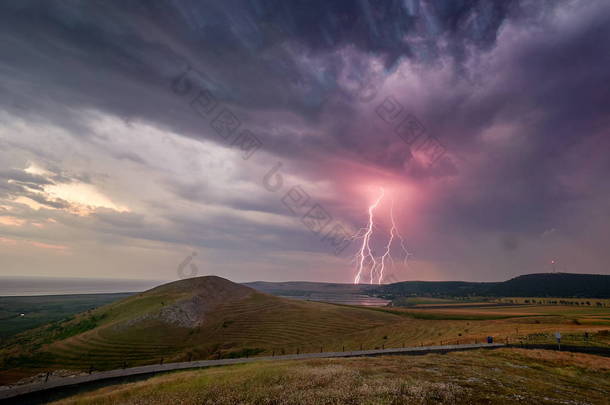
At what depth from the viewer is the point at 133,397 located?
75.7 ft

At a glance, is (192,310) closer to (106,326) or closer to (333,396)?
(106,326)

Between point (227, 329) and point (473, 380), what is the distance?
63.9 meters

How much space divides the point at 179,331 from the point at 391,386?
62.8m

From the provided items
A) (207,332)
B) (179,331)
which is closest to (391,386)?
(207,332)

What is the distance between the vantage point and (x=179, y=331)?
70.6m

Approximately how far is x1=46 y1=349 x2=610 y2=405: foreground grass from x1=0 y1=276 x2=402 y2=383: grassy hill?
3383cm

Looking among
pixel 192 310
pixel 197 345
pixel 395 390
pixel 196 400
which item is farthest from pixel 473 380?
pixel 192 310

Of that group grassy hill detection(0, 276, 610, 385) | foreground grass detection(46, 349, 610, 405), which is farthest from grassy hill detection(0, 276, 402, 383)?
foreground grass detection(46, 349, 610, 405)

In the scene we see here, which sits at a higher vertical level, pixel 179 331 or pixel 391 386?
pixel 391 386

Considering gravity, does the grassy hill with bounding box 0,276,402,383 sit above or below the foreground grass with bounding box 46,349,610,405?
below

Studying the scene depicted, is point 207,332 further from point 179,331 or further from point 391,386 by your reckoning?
point 391,386

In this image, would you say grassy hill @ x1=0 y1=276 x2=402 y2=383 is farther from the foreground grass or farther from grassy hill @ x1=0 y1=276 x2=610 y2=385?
the foreground grass

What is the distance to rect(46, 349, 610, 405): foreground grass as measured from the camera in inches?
797

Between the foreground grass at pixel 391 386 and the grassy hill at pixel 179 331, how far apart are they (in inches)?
Result: 1332
